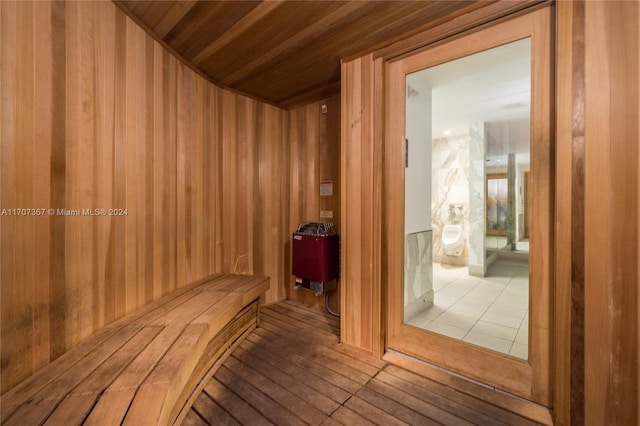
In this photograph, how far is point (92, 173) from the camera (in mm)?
1500

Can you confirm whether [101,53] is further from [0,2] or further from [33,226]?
[33,226]

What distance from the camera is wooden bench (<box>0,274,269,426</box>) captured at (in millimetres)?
937

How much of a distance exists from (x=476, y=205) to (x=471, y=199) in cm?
9

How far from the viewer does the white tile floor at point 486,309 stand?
1.63 m

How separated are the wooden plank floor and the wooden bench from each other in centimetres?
18

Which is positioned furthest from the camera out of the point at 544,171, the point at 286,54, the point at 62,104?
the point at 286,54

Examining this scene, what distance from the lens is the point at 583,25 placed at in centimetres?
129

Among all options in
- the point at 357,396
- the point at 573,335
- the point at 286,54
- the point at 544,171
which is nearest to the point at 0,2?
the point at 286,54

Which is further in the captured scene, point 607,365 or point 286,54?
point 286,54

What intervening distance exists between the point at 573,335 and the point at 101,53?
301cm

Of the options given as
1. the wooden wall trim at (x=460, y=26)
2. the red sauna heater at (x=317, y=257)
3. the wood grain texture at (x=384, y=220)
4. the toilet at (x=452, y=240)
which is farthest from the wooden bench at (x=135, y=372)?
the wooden wall trim at (x=460, y=26)

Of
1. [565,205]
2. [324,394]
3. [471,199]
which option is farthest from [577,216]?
[324,394]

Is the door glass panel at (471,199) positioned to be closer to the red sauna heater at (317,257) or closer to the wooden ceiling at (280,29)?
the wooden ceiling at (280,29)

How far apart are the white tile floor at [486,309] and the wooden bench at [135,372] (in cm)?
151
